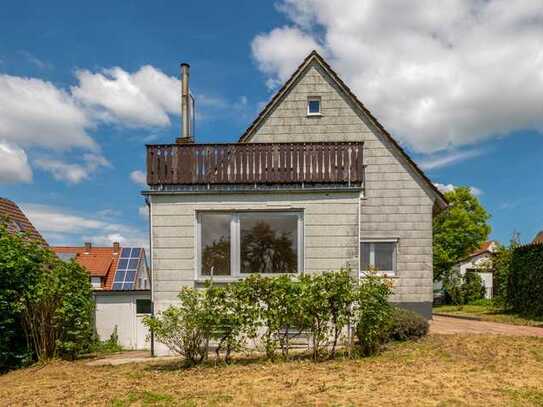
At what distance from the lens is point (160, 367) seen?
10141 millimetres

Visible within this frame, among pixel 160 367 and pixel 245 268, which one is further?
pixel 245 268

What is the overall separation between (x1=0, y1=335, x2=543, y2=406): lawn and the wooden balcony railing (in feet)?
14.4

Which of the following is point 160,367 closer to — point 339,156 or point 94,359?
point 94,359

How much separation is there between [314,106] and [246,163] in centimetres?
636

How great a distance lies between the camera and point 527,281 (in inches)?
762

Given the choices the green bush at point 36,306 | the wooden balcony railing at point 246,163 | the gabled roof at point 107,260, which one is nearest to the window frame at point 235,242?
the wooden balcony railing at point 246,163

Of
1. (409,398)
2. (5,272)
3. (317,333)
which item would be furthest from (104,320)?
(409,398)

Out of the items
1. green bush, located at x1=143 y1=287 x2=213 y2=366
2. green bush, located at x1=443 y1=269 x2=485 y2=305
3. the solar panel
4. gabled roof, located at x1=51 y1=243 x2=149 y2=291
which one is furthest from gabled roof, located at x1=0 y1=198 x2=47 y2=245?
green bush, located at x1=443 y1=269 x2=485 y2=305

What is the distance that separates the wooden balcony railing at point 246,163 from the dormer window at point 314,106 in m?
5.59

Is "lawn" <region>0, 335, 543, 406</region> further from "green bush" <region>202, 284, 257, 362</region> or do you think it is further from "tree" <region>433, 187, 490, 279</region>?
"tree" <region>433, 187, 490, 279</region>

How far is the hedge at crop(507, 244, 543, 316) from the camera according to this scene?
728 inches

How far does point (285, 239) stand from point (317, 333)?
276 centimetres

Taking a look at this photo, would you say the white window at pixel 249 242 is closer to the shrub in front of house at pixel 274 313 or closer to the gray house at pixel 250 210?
the gray house at pixel 250 210

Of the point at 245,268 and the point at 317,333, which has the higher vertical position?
the point at 245,268
